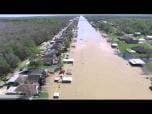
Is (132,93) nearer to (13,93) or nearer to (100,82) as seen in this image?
(100,82)

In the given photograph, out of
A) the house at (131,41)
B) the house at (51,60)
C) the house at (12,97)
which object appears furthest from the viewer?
the house at (131,41)

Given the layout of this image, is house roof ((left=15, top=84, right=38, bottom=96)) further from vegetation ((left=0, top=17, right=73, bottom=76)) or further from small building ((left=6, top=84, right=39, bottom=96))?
vegetation ((left=0, top=17, right=73, bottom=76))

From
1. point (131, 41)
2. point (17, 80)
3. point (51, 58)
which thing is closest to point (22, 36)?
point (51, 58)

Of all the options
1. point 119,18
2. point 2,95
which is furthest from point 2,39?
point 119,18

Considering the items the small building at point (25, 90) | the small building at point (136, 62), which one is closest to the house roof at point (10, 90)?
the small building at point (25, 90)

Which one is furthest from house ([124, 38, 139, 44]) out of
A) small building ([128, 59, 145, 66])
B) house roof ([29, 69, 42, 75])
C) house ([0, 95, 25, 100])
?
house ([0, 95, 25, 100])

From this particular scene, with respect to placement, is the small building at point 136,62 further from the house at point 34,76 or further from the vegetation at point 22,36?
the house at point 34,76
